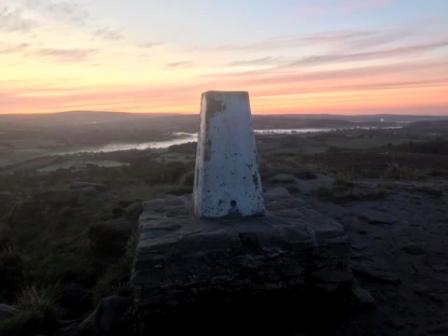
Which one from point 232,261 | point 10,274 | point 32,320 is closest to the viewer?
point 232,261

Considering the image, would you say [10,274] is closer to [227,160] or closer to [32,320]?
[32,320]

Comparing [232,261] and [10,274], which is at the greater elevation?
[232,261]

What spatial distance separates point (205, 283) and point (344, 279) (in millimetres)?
1893

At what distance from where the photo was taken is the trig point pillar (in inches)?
254

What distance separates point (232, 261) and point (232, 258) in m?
0.04

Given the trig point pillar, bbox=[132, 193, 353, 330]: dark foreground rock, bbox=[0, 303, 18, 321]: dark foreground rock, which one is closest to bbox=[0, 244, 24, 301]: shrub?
bbox=[0, 303, 18, 321]: dark foreground rock

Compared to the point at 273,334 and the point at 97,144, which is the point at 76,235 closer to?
the point at 273,334

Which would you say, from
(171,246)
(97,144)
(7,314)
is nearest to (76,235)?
(7,314)

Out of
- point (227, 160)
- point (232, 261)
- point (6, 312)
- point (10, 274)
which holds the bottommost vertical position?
point (10, 274)

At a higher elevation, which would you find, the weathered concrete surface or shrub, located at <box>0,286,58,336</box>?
the weathered concrete surface

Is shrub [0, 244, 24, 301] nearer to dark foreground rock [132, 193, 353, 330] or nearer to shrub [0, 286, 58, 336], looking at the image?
shrub [0, 286, 58, 336]

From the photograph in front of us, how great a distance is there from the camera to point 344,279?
19.8ft

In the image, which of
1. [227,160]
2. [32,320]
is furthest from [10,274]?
[227,160]

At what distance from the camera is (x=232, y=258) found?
566 cm
